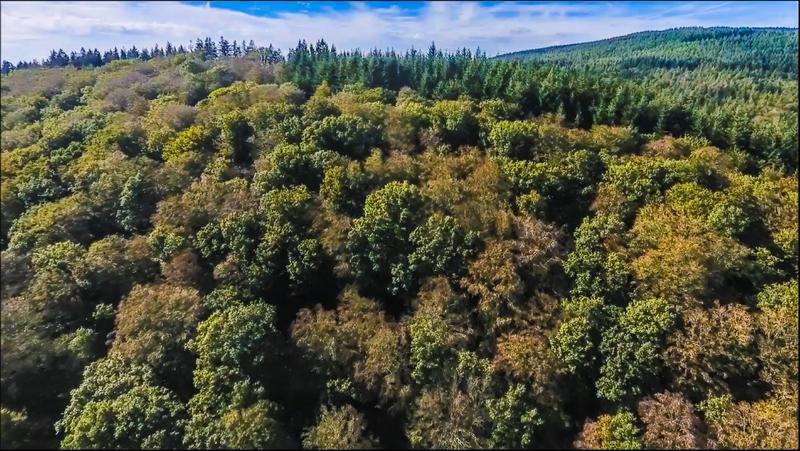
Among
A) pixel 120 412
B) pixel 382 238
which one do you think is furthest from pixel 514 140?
pixel 120 412

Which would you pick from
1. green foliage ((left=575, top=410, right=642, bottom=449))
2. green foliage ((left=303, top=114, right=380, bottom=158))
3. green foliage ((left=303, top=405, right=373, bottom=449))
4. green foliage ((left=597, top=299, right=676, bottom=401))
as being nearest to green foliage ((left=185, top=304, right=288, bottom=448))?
green foliage ((left=303, top=405, right=373, bottom=449))

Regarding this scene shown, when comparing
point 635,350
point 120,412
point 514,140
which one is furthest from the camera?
point 514,140

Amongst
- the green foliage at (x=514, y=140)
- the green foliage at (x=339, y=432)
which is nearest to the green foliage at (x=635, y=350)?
the green foliage at (x=339, y=432)

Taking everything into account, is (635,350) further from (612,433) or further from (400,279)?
(400,279)

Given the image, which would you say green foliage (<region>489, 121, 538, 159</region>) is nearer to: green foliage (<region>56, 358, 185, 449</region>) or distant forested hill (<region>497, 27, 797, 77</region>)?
green foliage (<region>56, 358, 185, 449</region>)

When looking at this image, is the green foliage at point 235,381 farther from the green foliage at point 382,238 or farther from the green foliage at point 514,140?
the green foliage at point 514,140

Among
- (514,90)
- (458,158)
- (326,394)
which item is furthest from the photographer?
(514,90)

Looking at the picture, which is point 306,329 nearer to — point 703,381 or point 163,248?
point 163,248

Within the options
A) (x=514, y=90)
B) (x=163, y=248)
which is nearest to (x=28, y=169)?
(x=163, y=248)
